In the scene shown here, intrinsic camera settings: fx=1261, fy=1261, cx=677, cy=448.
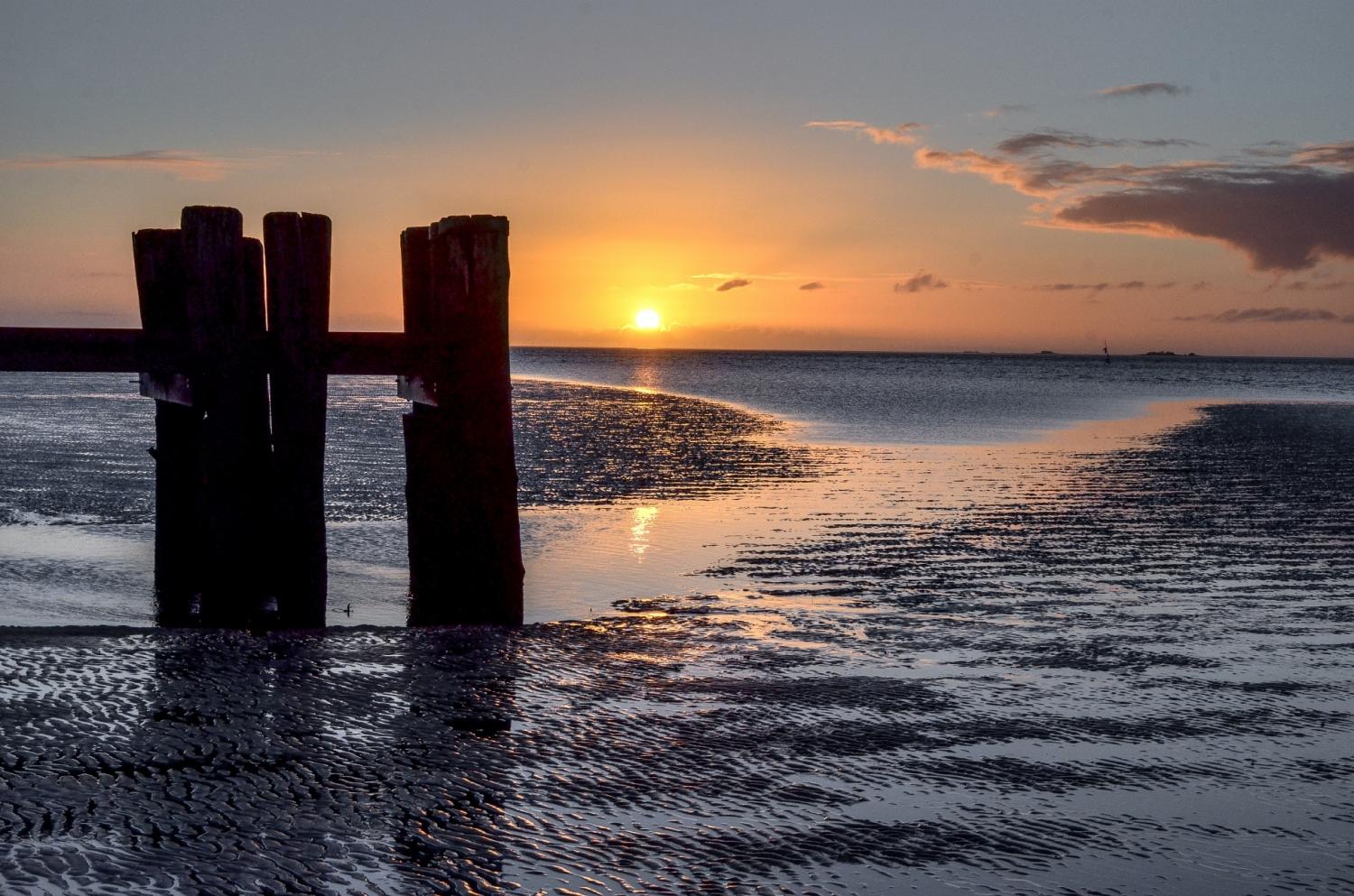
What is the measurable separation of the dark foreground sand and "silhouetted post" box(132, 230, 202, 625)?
1776 millimetres

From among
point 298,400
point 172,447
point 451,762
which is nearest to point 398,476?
point 172,447

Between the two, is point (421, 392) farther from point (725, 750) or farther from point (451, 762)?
point (725, 750)

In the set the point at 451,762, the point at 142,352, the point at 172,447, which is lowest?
the point at 451,762

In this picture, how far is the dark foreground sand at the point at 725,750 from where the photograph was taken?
12.0ft

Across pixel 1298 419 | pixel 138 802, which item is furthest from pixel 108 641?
pixel 1298 419

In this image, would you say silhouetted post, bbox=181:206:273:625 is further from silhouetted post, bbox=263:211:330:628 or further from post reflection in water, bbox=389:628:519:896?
post reflection in water, bbox=389:628:519:896

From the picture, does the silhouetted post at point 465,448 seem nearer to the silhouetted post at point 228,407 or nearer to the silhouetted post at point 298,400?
the silhouetted post at point 298,400

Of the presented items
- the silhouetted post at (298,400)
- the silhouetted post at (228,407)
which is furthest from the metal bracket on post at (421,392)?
the silhouetted post at (228,407)

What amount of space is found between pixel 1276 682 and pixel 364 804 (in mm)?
4131

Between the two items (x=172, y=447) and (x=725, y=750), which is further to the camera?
(x=172, y=447)

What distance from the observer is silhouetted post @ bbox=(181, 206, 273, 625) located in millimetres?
7012

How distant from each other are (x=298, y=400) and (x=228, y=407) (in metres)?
0.38

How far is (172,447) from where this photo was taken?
8125 mm

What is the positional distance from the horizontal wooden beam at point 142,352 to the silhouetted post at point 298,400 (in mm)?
130
